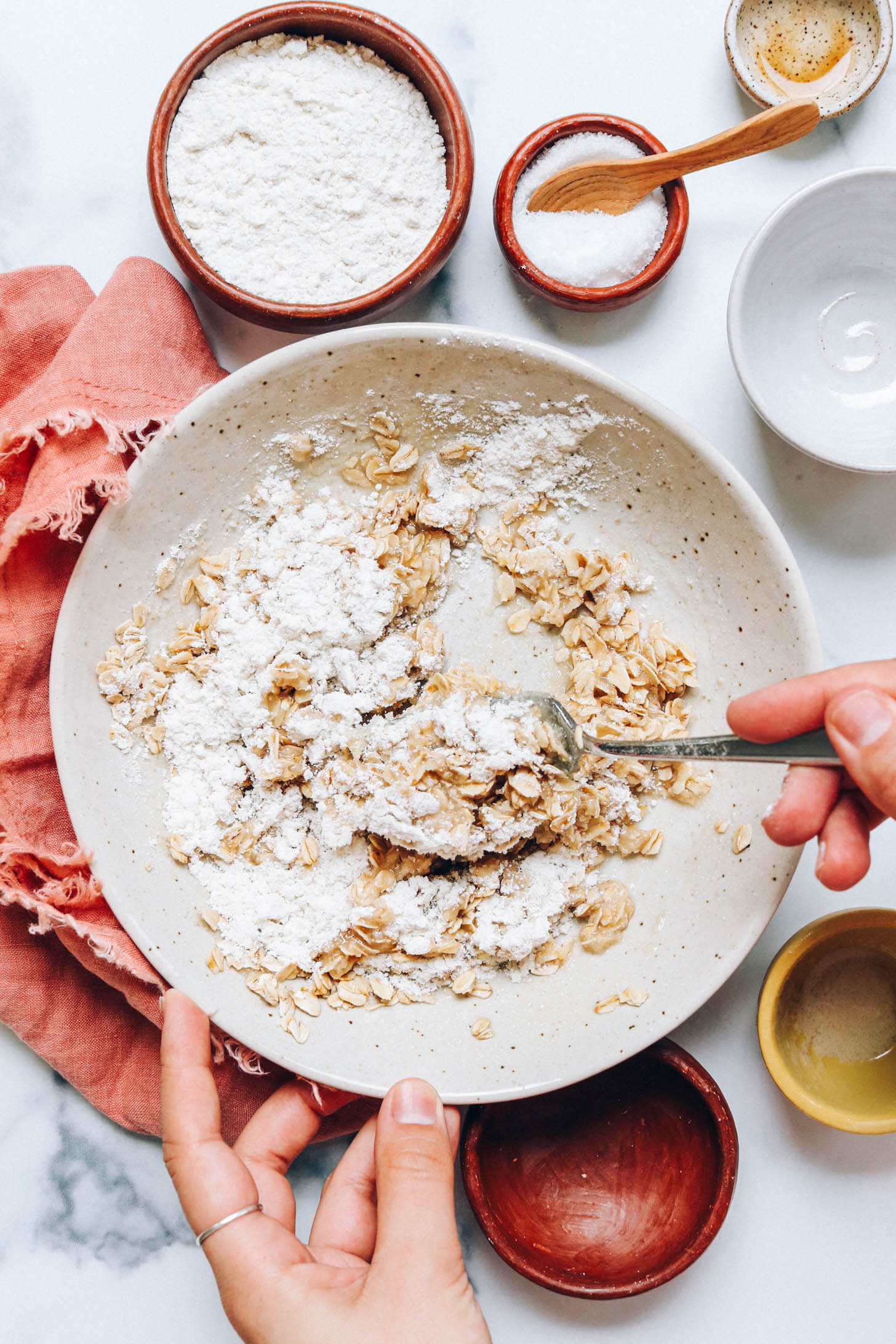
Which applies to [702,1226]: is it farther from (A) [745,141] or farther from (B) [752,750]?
(A) [745,141]

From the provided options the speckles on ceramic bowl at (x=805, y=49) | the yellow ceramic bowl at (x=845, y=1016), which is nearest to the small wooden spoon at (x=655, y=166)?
the speckles on ceramic bowl at (x=805, y=49)

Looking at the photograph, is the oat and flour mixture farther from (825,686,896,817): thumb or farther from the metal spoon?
(825,686,896,817): thumb

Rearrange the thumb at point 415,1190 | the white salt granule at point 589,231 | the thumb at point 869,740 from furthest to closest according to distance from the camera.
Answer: the white salt granule at point 589,231 < the thumb at point 415,1190 < the thumb at point 869,740

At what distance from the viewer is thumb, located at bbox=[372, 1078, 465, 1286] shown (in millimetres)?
984

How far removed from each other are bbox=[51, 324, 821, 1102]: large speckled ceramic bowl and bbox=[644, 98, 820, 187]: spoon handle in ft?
0.91

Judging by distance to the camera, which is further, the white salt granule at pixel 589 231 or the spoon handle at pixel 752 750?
the white salt granule at pixel 589 231

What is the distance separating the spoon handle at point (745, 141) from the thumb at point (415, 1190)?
1.10 metres

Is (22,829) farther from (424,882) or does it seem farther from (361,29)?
(361,29)

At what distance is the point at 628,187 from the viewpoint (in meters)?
1.19

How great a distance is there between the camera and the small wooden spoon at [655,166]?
3.73ft

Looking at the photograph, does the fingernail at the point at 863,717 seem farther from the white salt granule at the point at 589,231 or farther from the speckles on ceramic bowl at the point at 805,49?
the speckles on ceramic bowl at the point at 805,49

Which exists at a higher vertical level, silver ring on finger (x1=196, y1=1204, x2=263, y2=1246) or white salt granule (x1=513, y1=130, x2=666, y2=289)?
white salt granule (x1=513, y1=130, x2=666, y2=289)

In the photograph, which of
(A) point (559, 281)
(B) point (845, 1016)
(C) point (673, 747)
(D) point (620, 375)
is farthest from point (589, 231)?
(B) point (845, 1016)

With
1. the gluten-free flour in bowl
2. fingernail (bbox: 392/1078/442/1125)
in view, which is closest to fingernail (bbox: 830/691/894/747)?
fingernail (bbox: 392/1078/442/1125)
